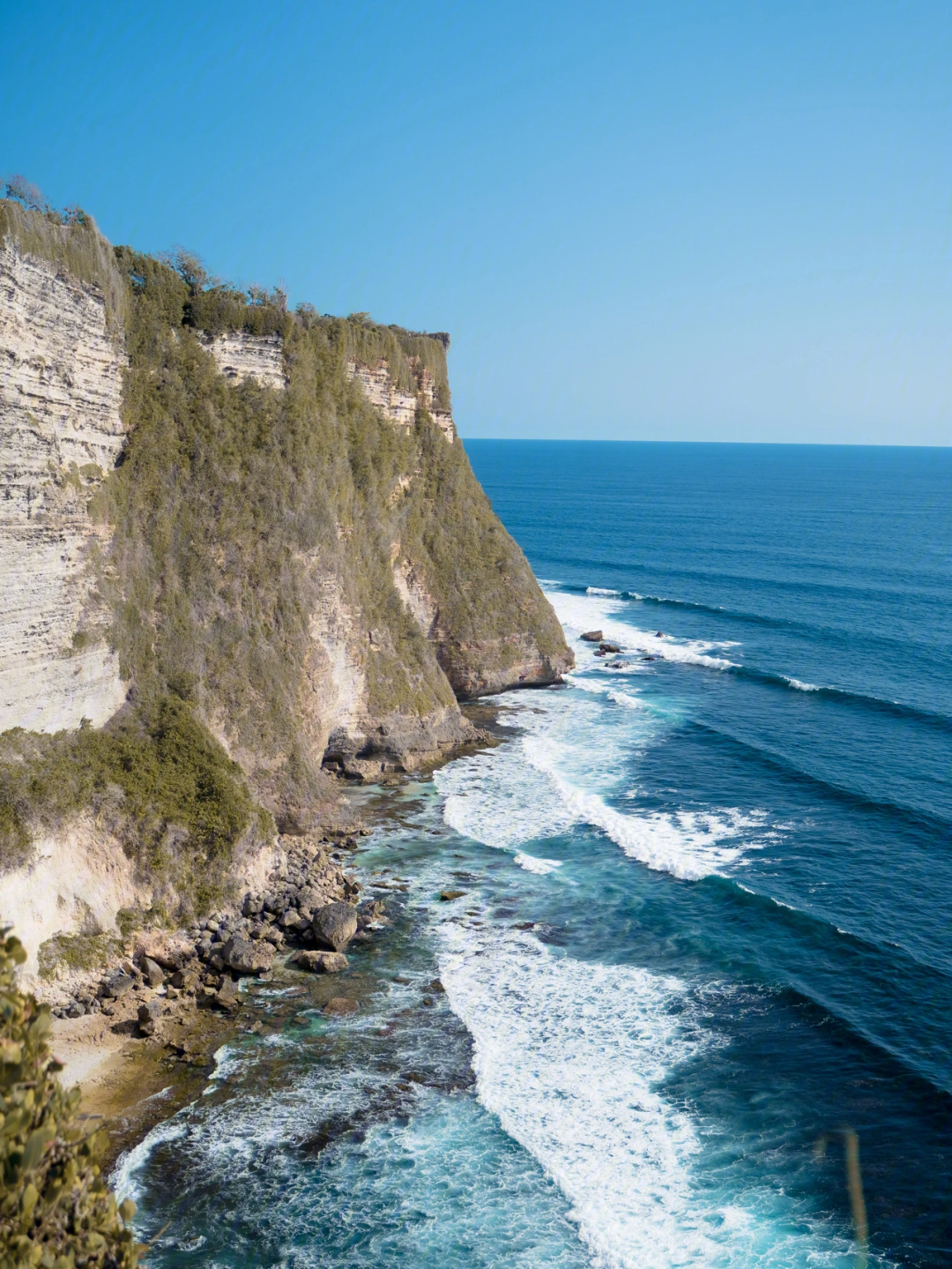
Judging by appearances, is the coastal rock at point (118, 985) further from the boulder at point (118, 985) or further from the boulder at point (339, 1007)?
the boulder at point (339, 1007)

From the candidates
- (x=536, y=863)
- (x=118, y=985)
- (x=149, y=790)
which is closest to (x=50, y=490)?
(x=149, y=790)

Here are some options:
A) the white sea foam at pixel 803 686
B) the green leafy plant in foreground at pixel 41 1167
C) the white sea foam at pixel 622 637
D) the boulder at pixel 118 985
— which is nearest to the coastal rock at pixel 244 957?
the boulder at pixel 118 985

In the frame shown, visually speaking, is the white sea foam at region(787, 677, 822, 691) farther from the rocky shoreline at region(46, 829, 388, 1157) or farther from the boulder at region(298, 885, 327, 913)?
the boulder at region(298, 885, 327, 913)

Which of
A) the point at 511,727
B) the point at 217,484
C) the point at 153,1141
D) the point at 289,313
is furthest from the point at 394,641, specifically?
the point at 153,1141

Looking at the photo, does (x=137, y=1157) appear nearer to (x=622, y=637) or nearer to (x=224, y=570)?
(x=224, y=570)

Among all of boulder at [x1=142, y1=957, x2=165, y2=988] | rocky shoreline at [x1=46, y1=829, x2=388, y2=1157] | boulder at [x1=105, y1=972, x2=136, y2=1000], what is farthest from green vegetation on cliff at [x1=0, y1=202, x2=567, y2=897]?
boulder at [x1=105, y1=972, x2=136, y2=1000]

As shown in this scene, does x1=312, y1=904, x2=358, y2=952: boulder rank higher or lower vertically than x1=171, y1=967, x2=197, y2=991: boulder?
higher

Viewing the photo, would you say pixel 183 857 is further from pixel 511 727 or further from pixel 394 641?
pixel 511 727

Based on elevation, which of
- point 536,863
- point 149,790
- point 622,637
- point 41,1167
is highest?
point 41,1167
